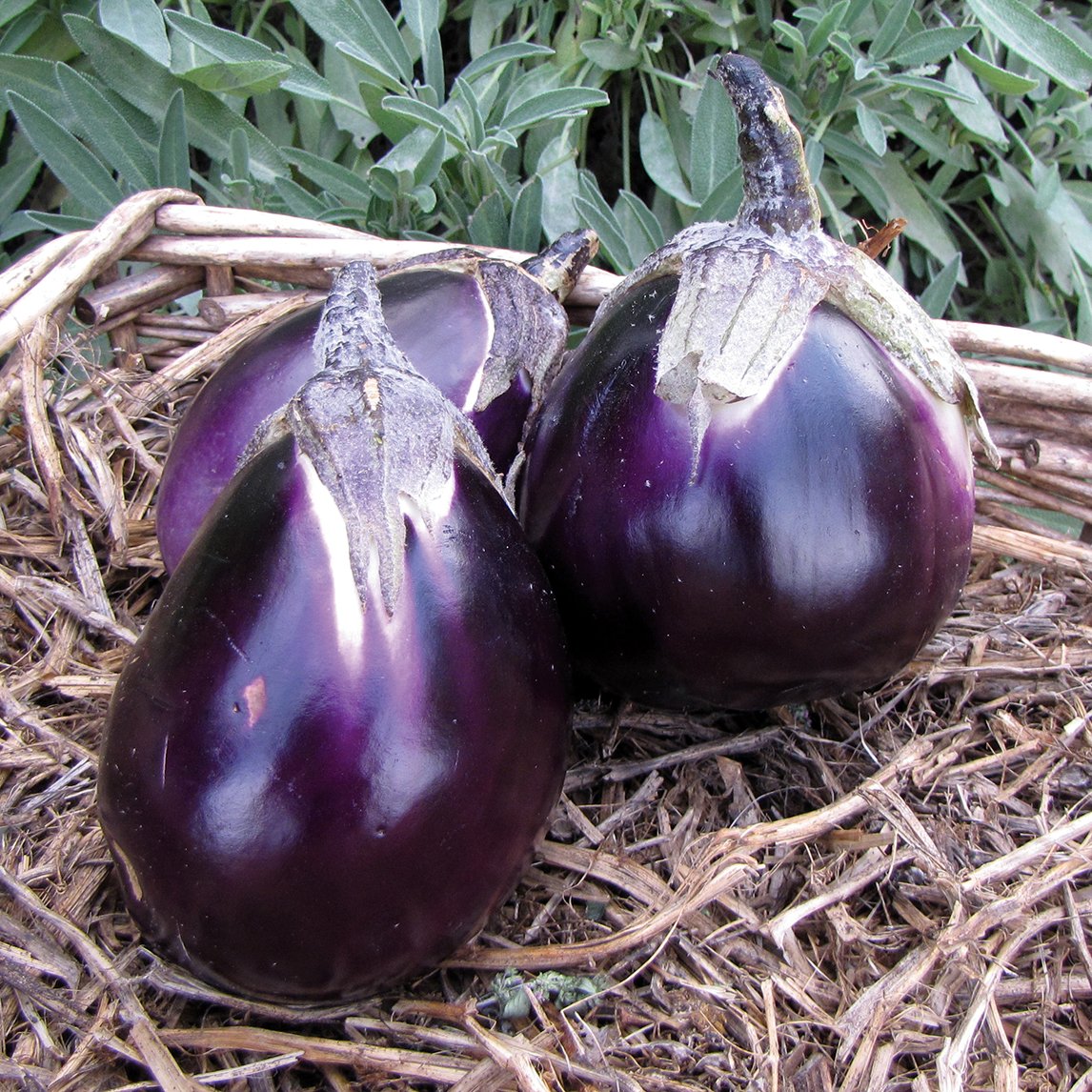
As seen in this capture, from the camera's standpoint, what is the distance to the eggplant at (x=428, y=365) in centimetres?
85

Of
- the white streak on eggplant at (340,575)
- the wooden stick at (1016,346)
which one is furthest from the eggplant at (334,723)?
the wooden stick at (1016,346)

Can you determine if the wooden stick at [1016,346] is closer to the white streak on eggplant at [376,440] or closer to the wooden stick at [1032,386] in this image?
the wooden stick at [1032,386]

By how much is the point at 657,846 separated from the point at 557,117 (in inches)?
25.3

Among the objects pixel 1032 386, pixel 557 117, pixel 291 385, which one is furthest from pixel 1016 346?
pixel 291 385

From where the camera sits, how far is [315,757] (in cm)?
59

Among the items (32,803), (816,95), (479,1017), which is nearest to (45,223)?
(32,803)

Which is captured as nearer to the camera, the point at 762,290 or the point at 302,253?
the point at 762,290

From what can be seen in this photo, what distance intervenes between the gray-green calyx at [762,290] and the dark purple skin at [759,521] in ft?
0.04

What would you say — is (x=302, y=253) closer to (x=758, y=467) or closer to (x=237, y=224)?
(x=237, y=224)

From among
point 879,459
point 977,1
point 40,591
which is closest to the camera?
point 879,459

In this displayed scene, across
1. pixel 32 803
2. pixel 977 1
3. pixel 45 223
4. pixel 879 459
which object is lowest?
pixel 32 803

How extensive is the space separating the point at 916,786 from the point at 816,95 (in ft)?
2.50

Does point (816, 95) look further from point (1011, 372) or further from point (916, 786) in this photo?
point (916, 786)

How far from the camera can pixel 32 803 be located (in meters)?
0.81
